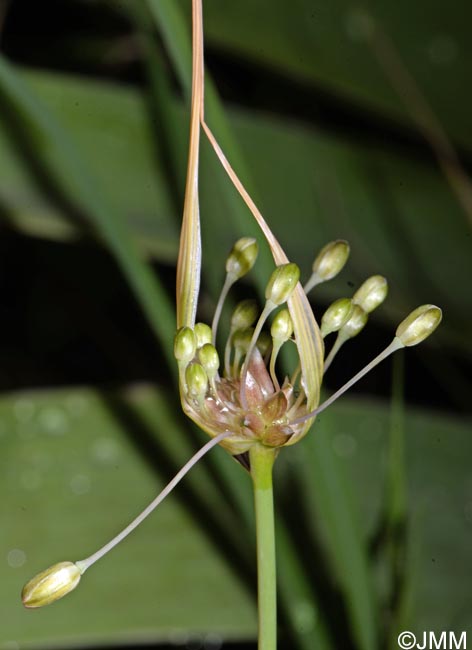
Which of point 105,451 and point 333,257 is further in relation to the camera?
point 105,451

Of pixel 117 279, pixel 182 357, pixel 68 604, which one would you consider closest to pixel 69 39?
pixel 117 279

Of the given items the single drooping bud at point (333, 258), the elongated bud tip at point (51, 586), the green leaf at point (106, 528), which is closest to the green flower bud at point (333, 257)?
the single drooping bud at point (333, 258)

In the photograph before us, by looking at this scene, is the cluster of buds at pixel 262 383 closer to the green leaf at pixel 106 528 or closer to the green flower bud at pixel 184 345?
the green flower bud at pixel 184 345

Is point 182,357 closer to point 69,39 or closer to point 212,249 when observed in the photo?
point 212,249

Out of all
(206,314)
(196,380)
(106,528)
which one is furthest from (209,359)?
(206,314)

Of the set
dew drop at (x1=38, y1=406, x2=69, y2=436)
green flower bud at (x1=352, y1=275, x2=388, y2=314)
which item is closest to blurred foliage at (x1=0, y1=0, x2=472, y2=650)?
dew drop at (x1=38, y1=406, x2=69, y2=436)

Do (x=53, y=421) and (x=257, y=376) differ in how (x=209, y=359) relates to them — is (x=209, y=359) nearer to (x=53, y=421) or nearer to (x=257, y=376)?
(x=257, y=376)

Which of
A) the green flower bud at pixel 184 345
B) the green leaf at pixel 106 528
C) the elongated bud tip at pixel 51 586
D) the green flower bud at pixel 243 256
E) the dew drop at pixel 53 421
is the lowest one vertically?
the green leaf at pixel 106 528
